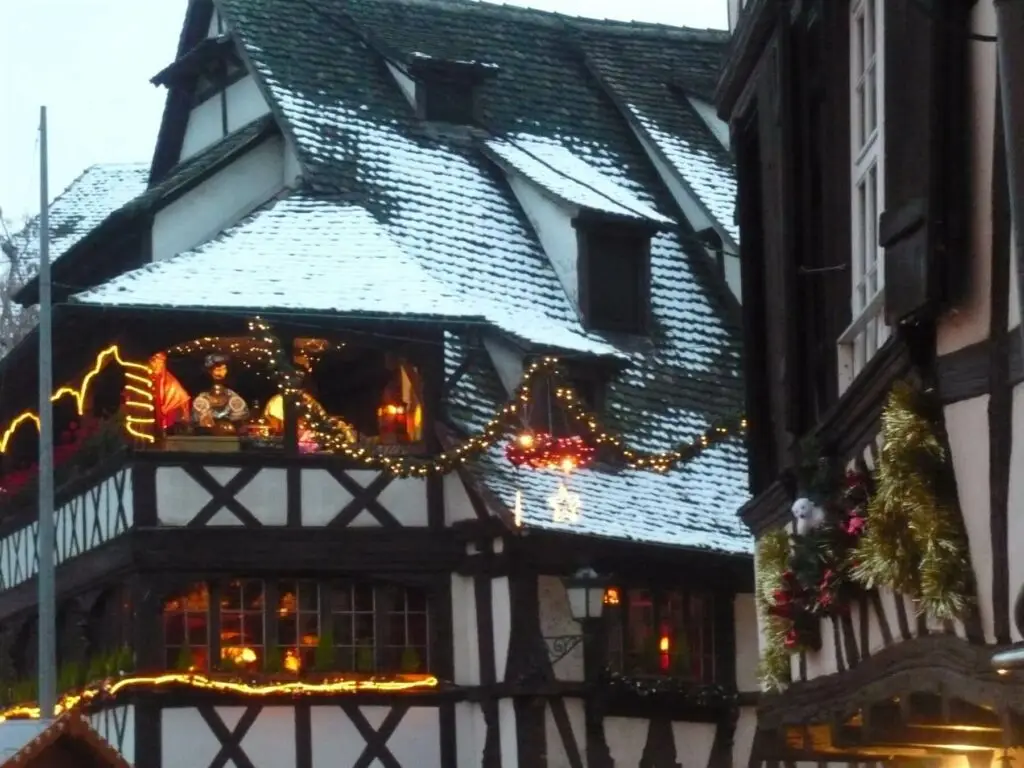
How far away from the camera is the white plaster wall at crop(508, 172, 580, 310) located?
25141 millimetres

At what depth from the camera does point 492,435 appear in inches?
868

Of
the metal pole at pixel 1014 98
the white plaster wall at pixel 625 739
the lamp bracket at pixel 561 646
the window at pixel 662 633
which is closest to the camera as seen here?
the metal pole at pixel 1014 98

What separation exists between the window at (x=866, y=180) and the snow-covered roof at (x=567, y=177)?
12660mm

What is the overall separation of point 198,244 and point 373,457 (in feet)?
12.1

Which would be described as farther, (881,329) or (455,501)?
(455,501)

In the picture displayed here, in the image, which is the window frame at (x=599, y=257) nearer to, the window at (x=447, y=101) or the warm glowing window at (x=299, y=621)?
the window at (x=447, y=101)

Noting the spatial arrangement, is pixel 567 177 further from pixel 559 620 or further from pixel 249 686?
pixel 249 686

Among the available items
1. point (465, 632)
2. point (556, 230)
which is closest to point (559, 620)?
point (465, 632)

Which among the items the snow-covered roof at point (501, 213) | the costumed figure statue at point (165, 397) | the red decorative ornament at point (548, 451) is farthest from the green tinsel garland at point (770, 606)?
the costumed figure statue at point (165, 397)

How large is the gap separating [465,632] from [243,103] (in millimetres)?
6803

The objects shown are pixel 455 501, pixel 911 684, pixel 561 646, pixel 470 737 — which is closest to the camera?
pixel 911 684

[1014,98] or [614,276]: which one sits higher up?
[614,276]

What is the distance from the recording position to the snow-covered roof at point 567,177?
2503 centimetres

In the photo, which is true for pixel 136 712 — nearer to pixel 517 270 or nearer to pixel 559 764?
pixel 559 764
